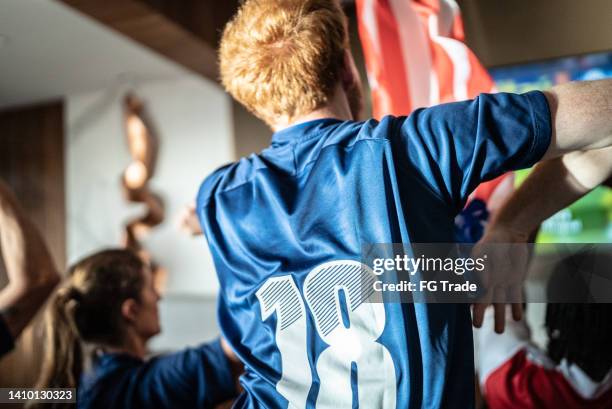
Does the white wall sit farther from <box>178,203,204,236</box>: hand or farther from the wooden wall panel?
<box>178,203,204,236</box>: hand

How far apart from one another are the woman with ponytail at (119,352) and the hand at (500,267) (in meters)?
0.41

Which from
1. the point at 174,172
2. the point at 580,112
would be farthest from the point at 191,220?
the point at 174,172

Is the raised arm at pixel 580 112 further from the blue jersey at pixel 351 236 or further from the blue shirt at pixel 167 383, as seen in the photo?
the blue shirt at pixel 167 383

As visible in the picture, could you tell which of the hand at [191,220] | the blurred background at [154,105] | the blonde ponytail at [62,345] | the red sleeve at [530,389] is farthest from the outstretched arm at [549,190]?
the blonde ponytail at [62,345]

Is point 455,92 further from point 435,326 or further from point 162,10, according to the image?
point 162,10

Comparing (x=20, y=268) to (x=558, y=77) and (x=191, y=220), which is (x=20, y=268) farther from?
(x=558, y=77)

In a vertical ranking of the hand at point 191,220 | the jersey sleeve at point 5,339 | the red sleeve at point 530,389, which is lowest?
the red sleeve at point 530,389

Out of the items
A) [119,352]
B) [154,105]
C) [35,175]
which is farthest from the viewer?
[154,105]

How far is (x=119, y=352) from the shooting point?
0.88m

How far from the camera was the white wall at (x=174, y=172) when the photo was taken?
1.90 metres

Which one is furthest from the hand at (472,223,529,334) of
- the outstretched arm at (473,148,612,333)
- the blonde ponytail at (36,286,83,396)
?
the blonde ponytail at (36,286,83,396)

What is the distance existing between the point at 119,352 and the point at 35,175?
53cm

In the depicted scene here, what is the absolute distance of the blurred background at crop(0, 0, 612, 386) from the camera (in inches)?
27.1

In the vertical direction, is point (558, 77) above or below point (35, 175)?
above
